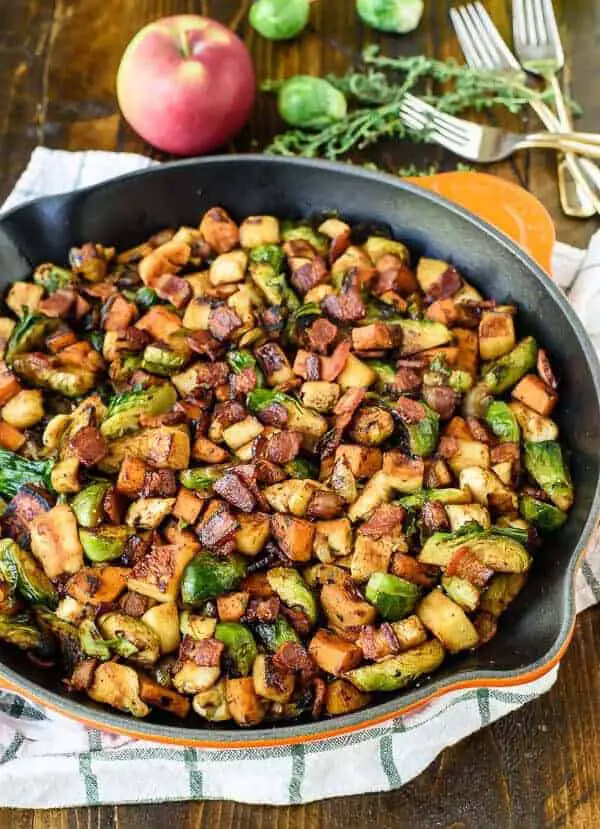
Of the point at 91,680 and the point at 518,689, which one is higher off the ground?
the point at 91,680

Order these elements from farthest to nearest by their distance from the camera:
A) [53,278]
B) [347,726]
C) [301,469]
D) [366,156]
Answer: [366,156] → [53,278] → [301,469] → [347,726]

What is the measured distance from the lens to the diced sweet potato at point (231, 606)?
8.27 feet

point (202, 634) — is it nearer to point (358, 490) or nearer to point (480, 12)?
point (358, 490)

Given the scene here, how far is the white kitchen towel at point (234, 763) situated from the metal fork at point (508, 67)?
1954 mm

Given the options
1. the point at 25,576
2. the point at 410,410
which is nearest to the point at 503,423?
the point at 410,410

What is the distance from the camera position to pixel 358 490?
270cm

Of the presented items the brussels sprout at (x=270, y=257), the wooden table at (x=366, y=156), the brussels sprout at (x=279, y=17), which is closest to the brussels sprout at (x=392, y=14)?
the wooden table at (x=366, y=156)

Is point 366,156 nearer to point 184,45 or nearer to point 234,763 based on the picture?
point 184,45

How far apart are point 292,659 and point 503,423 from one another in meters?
0.95

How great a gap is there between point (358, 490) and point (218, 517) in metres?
0.42

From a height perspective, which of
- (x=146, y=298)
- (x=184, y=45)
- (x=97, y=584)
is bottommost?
(x=97, y=584)

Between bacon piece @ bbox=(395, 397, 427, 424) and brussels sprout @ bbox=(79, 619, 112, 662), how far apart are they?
1.06 metres

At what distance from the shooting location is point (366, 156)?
3975mm

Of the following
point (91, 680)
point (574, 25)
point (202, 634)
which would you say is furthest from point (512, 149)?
point (91, 680)
